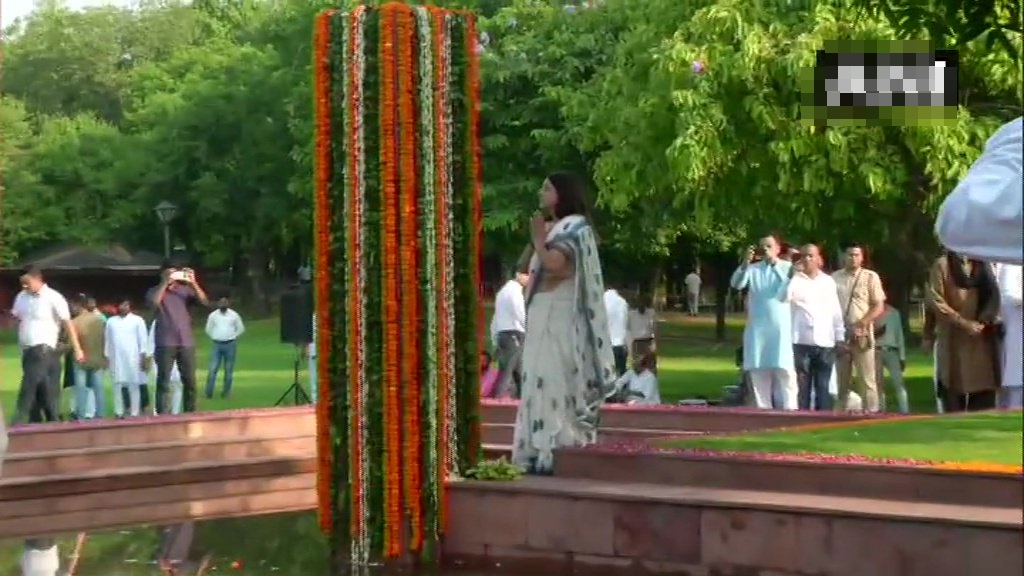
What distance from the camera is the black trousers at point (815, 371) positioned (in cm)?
1661

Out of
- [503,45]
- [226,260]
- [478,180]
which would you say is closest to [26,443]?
[478,180]

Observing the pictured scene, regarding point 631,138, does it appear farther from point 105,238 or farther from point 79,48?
point 79,48

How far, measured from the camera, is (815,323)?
16422mm

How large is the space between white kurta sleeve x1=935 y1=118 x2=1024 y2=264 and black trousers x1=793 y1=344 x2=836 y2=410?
1351 centimetres

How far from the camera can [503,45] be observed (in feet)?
140

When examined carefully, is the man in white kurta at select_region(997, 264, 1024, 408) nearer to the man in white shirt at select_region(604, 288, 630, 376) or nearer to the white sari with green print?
the white sari with green print

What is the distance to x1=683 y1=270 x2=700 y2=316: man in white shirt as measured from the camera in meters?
58.3

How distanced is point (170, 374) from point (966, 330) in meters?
9.03

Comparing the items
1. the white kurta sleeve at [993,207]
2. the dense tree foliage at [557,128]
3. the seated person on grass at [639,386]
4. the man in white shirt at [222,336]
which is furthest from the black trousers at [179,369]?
the white kurta sleeve at [993,207]

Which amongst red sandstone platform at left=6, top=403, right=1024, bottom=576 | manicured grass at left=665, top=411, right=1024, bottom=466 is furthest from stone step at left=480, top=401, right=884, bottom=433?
manicured grass at left=665, top=411, right=1024, bottom=466

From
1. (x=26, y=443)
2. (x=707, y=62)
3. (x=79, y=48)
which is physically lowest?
(x=26, y=443)

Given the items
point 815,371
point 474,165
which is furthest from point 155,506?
point 815,371

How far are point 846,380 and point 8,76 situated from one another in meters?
65.1

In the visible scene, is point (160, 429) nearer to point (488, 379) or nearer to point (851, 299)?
point (488, 379)
